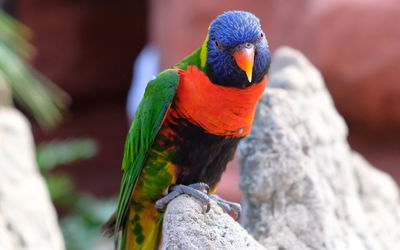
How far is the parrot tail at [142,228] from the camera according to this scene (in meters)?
1.86

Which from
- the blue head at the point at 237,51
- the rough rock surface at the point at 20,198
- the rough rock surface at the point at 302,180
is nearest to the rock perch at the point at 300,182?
the rough rock surface at the point at 302,180

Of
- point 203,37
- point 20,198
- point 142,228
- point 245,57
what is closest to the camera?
point 245,57

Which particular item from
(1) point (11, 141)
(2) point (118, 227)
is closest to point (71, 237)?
(1) point (11, 141)

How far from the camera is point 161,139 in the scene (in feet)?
5.75

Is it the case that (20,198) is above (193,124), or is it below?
below

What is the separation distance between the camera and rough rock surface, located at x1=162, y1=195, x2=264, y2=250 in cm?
130

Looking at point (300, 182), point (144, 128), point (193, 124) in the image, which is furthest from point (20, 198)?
point (300, 182)

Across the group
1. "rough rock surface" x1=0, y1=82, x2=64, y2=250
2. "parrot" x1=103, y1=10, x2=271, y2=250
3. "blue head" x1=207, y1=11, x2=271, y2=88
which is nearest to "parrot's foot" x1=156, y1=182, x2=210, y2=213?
"parrot" x1=103, y1=10, x2=271, y2=250

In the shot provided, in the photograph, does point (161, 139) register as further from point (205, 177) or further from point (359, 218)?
point (359, 218)

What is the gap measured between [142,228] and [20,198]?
539 millimetres

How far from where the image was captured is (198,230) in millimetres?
1330

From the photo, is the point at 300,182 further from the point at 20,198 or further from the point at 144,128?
the point at 20,198

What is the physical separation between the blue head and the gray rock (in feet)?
2.97

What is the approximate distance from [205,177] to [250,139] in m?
0.18
